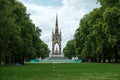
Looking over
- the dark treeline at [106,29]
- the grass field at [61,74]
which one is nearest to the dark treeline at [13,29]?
the grass field at [61,74]

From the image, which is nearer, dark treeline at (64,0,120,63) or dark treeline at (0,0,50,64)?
dark treeline at (0,0,50,64)

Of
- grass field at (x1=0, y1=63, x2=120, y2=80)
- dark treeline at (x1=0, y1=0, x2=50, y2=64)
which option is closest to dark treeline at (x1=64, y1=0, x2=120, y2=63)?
dark treeline at (x1=0, y1=0, x2=50, y2=64)

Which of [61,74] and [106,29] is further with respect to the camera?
[106,29]

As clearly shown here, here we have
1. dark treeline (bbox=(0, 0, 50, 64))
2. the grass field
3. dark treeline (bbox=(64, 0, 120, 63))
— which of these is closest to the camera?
the grass field

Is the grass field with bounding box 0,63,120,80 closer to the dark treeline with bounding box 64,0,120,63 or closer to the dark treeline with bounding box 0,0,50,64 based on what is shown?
the dark treeline with bounding box 0,0,50,64

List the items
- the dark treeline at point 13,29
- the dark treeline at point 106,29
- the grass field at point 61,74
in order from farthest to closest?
the dark treeline at point 106,29 < the dark treeline at point 13,29 < the grass field at point 61,74

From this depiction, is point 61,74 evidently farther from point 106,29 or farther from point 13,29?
point 106,29

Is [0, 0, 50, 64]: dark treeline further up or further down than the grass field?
further up

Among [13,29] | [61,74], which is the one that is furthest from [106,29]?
[61,74]

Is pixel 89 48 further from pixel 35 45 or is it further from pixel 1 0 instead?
pixel 1 0

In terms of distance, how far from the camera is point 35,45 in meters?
85.1

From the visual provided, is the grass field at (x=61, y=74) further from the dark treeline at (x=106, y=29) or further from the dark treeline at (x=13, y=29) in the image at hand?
the dark treeline at (x=106, y=29)

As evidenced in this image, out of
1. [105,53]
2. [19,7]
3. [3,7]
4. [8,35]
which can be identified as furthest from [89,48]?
[3,7]

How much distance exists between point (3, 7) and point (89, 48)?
43829 mm
